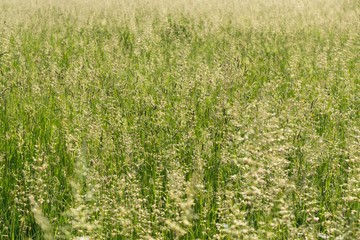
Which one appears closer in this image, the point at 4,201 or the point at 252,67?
the point at 4,201

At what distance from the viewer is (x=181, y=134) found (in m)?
3.65

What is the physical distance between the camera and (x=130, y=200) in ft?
7.22

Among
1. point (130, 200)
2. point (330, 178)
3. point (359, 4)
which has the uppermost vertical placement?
point (359, 4)

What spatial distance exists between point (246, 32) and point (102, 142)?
227 inches

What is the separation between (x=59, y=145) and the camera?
345 centimetres

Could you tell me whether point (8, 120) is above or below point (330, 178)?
above

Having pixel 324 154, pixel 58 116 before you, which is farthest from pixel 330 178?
pixel 58 116

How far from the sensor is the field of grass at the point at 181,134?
1.97 meters

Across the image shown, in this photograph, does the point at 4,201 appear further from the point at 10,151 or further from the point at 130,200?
the point at 130,200

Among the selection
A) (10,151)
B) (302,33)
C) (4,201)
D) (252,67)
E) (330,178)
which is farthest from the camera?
(302,33)

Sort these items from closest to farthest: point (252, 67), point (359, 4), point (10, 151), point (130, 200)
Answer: point (130, 200)
point (10, 151)
point (252, 67)
point (359, 4)

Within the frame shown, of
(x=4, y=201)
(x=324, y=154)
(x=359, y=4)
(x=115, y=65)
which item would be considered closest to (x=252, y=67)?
(x=115, y=65)

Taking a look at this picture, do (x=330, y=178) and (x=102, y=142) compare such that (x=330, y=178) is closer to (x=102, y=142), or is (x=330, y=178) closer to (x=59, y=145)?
(x=102, y=142)

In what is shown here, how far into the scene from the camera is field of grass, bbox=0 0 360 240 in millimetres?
1975
